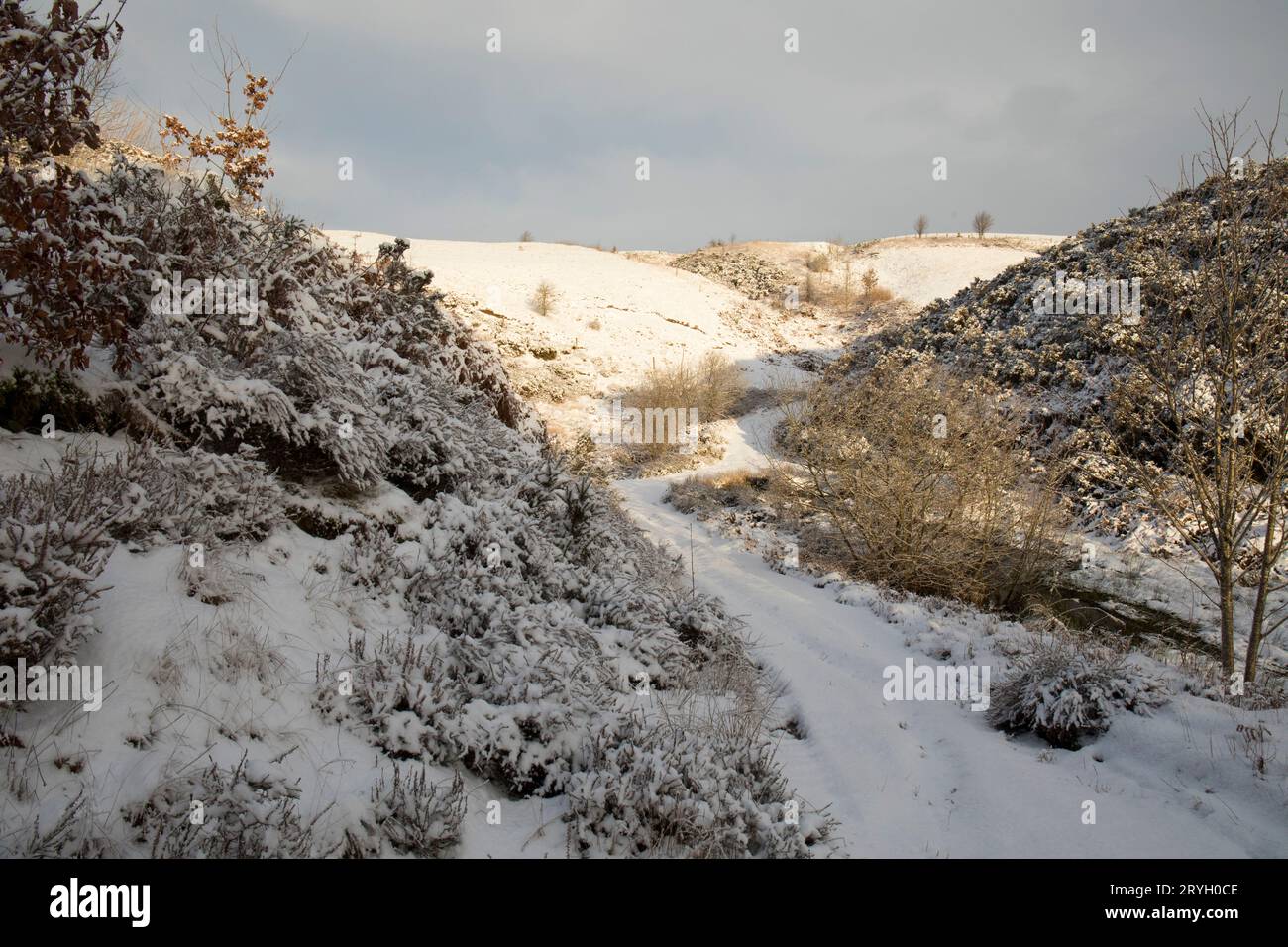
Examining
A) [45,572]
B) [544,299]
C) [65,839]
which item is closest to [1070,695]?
[65,839]

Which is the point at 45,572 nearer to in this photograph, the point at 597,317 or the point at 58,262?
the point at 58,262

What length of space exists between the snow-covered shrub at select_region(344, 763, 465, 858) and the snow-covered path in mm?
2274

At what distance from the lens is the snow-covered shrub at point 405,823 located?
107 inches

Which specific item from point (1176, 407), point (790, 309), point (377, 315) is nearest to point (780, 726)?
point (1176, 407)

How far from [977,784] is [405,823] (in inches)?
149

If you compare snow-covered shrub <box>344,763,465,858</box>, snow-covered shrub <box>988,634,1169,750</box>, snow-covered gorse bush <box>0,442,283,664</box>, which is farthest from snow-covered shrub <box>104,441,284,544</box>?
snow-covered shrub <box>988,634,1169,750</box>

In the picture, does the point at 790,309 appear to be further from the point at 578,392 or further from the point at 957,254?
the point at 578,392

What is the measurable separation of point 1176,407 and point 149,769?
26.9ft

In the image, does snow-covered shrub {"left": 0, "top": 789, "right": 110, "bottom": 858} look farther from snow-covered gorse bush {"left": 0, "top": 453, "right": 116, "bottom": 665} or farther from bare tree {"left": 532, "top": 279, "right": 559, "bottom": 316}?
bare tree {"left": 532, "top": 279, "right": 559, "bottom": 316}

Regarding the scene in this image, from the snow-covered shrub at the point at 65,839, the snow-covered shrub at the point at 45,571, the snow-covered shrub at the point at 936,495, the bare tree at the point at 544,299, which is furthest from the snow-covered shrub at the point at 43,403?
the bare tree at the point at 544,299

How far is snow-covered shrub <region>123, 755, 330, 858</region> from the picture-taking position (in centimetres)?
239

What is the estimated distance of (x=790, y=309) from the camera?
36.2m

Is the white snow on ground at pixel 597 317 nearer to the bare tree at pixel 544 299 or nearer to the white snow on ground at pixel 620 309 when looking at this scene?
the white snow on ground at pixel 620 309

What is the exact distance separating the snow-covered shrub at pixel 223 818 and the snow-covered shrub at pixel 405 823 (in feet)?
0.63
